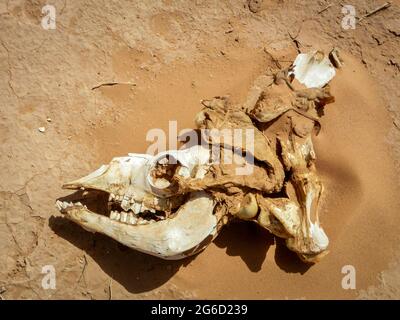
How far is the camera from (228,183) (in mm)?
2721

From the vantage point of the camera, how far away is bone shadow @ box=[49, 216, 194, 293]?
10.3 feet

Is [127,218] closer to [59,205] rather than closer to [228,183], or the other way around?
[59,205]

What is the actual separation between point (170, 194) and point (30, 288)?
1.24 meters

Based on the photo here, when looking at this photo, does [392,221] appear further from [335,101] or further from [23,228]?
[23,228]

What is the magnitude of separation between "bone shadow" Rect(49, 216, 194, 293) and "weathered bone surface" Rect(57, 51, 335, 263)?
26cm

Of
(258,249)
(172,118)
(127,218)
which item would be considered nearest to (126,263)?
(127,218)

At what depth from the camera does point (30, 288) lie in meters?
3.13

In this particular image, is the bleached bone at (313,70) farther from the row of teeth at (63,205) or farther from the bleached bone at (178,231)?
the row of teeth at (63,205)

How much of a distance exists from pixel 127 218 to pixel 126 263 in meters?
0.41

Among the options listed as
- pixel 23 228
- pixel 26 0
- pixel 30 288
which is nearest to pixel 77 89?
pixel 26 0

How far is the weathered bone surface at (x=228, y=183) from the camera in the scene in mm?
2768

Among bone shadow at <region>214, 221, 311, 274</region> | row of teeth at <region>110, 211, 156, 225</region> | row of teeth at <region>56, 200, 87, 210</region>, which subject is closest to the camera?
row of teeth at <region>110, 211, 156, 225</region>
